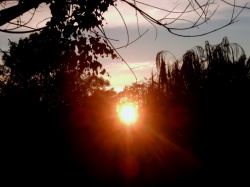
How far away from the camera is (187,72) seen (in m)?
10.7

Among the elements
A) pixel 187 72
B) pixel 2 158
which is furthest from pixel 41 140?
pixel 187 72

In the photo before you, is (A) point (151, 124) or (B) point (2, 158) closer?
(B) point (2, 158)

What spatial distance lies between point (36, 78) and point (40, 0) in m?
35.2

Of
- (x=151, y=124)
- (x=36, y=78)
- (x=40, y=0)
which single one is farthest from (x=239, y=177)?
(x=36, y=78)

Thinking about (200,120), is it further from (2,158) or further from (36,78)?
(36,78)

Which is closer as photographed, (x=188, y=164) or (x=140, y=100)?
(x=188, y=164)

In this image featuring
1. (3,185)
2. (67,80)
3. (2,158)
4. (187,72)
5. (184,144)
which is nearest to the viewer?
(3,185)

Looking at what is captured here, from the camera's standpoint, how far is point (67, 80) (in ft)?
113

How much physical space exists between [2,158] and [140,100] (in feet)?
18.0

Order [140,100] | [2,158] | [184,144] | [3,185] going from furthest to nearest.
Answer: [140,100]
[184,144]
[2,158]
[3,185]

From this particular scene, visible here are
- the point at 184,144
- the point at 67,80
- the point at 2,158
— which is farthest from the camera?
the point at 67,80

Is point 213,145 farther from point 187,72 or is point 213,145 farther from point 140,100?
point 140,100

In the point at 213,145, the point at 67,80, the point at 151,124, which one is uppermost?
the point at 67,80

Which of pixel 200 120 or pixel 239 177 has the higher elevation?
pixel 200 120
